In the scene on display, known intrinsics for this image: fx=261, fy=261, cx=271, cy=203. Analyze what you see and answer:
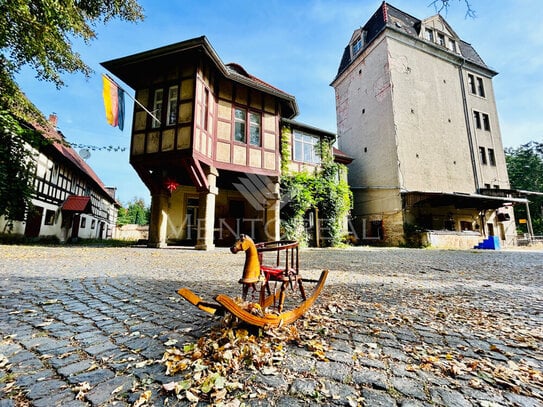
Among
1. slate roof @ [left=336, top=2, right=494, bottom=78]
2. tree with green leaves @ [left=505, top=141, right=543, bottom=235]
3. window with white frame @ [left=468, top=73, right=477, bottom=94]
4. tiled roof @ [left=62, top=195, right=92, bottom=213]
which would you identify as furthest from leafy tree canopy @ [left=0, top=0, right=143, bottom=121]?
tree with green leaves @ [left=505, top=141, right=543, bottom=235]

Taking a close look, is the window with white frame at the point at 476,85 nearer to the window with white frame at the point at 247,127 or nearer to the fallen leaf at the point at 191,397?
the window with white frame at the point at 247,127

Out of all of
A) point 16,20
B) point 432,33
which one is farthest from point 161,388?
point 432,33

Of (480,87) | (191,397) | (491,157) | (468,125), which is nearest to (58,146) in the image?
(191,397)

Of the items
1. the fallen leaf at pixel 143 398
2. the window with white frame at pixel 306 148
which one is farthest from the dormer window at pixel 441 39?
the fallen leaf at pixel 143 398

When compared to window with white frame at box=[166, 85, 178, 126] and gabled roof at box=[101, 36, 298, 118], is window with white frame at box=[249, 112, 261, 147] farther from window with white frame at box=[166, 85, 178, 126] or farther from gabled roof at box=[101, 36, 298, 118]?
window with white frame at box=[166, 85, 178, 126]

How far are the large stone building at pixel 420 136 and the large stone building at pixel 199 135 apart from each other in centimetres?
842

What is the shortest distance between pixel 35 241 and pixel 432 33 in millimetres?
29876

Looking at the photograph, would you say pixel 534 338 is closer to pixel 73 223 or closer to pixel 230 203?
pixel 230 203

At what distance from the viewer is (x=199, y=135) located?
9.69 m

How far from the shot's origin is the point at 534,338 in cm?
211

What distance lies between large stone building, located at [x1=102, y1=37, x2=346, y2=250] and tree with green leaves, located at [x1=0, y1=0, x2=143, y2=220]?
4.68ft

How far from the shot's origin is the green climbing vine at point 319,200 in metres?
13.0

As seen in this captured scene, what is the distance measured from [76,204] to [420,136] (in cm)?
2310

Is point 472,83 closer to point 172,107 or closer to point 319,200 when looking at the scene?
point 319,200
